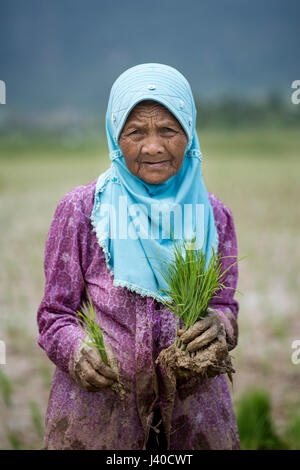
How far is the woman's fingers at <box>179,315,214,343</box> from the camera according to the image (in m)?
1.46

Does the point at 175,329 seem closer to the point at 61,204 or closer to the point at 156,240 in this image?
the point at 156,240

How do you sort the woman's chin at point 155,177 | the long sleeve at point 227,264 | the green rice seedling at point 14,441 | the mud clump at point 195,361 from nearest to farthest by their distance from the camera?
the mud clump at point 195,361 → the woman's chin at point 155,177 → the long sleeve at point 227,264 → the green rice seedling at point 14,441

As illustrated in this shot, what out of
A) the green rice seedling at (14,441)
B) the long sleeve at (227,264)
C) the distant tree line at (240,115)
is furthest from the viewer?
the distant tree line at (240,115)

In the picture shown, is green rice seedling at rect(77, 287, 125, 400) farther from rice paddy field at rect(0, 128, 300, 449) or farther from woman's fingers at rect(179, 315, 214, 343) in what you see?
rice paddy field at rect(0, 128, 300, 449)

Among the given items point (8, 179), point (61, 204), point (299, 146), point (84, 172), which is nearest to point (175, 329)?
point (61, 204)

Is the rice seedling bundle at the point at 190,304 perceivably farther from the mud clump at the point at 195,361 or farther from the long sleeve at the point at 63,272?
the long sleeve at the point at 63,272

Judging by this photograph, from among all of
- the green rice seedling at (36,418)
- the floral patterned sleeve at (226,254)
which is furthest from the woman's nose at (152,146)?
the green rice seedling at (36,418)

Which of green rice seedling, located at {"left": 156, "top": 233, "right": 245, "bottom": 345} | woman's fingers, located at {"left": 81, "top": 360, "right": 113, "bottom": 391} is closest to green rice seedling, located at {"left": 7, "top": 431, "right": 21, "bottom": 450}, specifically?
woman's fingers, located at {"left": 81, "top": 360, "right": 113, "bottom": 391}

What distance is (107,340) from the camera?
62.2 inches

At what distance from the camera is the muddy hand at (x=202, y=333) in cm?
145

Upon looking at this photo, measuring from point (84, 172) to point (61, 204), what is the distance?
628 cm

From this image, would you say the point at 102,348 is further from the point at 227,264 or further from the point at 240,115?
the point at 240,115

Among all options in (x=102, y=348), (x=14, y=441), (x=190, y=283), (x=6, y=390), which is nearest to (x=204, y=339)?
(x=190, y=283)

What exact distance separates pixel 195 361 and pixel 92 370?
0.91 ft
